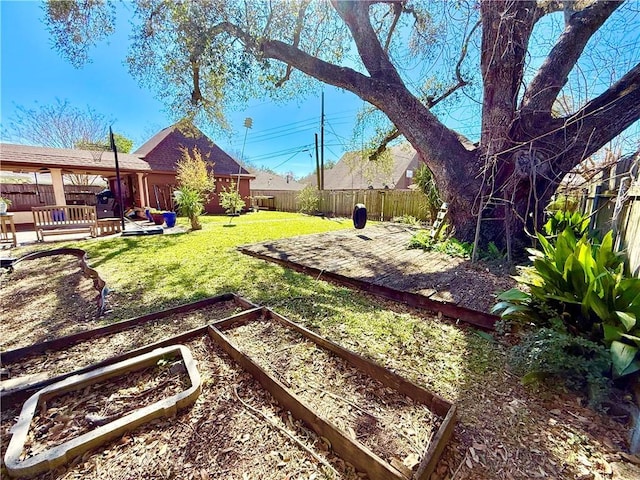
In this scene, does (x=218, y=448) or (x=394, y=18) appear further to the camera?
(x=394, y=18)

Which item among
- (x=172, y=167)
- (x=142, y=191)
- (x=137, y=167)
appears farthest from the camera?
(x=172, y=167)

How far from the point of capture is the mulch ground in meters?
1.26

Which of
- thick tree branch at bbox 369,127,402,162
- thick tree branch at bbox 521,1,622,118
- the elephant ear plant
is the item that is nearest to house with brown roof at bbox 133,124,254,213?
thick tree branch at bbox 369,127,402,162

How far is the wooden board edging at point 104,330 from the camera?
2113mm

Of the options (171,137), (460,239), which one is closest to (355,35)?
(460,239)

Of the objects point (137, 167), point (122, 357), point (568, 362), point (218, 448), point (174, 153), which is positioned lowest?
point (218, 448)

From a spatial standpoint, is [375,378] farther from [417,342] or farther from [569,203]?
[569,203]

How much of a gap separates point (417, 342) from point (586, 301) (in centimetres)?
120

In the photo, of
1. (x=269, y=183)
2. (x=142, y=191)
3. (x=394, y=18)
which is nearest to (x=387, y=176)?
(x=394, y=18)

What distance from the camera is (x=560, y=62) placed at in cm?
421

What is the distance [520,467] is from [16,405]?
285cm

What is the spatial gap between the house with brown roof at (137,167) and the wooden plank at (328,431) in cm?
854

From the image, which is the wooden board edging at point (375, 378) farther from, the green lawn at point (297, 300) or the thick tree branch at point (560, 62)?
the thick tree branch at point (560, 62)

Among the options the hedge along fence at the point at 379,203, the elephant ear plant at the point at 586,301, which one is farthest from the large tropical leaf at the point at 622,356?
the hedge along fence at the point at 379,203
